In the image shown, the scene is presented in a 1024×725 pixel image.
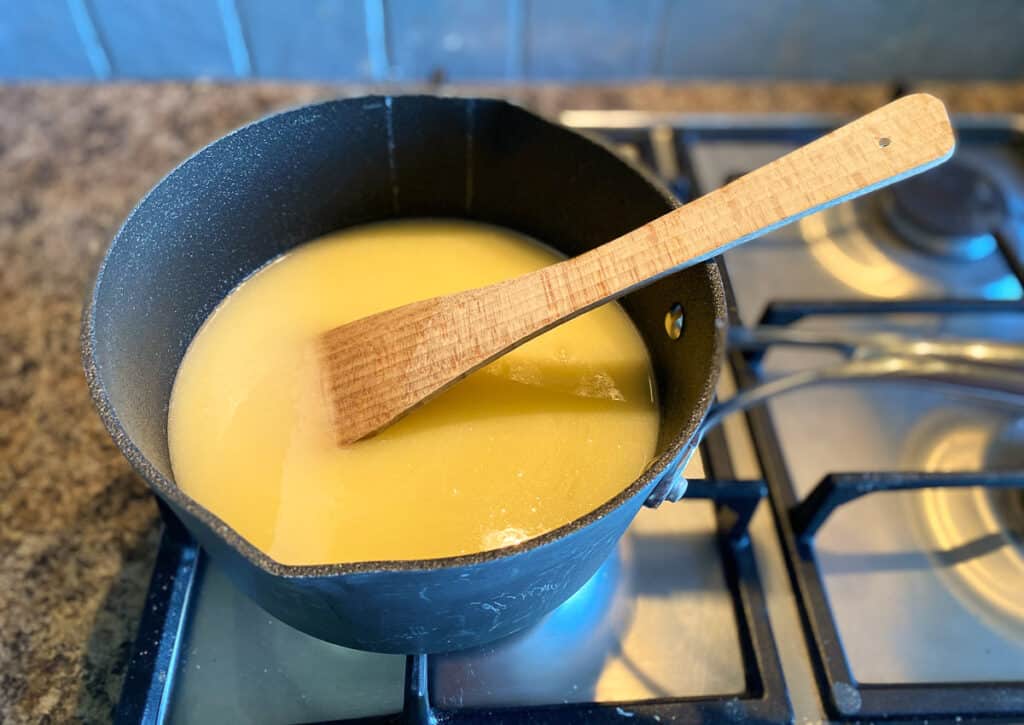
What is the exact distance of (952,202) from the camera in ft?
3.01

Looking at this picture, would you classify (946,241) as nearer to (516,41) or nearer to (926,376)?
(926,376)

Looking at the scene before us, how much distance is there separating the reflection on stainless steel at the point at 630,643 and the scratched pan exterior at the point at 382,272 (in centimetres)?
9

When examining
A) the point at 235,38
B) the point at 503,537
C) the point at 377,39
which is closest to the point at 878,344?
the point at 503,537

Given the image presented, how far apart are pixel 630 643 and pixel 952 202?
0.63 metres

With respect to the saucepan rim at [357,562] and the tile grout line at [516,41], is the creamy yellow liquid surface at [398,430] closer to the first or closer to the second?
the saucepan rim at [357,562]

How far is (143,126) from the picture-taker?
1.03 metres

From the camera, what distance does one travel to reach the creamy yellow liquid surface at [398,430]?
0.60 meters

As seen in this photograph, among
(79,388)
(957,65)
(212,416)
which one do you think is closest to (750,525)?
(212,416)

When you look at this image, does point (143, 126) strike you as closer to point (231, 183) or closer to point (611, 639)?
point (231, 183)

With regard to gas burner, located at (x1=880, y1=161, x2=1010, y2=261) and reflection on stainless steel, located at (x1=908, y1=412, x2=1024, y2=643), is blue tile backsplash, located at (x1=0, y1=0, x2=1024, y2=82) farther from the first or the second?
reflection on stainless steel, located at (x1=908, y1=412, x2=1024, y2=643)

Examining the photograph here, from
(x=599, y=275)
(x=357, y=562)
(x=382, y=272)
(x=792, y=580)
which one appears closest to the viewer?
(x=357, y=562)

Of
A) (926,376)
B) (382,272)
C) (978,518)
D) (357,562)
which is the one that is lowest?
(357,562)

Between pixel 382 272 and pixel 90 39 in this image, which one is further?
pixel 90 39

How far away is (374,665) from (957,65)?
1078 mm
